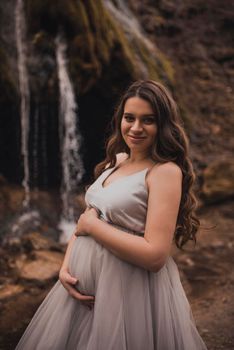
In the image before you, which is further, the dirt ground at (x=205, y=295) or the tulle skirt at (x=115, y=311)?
the dirt ground at (x=205, y=295)

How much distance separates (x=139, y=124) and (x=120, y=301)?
85 cm

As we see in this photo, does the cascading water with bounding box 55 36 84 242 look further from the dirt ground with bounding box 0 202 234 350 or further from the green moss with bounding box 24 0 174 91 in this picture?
the dirt ground with bounding box 0 202 234 350

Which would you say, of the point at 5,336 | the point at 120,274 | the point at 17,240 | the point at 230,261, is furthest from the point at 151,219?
the point at 17,240

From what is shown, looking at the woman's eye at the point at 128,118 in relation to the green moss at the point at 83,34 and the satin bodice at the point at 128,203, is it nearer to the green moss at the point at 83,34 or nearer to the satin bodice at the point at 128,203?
A: the satin bodice at the point at 128,203

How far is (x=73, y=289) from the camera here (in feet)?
6.43

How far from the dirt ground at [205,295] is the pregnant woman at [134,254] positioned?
156 centimetres

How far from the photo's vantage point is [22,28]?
673cm

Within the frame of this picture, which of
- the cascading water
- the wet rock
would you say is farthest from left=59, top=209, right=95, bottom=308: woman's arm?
the cascading water

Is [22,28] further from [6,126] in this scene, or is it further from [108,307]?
[108,307]

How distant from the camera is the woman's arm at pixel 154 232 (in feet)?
5.65

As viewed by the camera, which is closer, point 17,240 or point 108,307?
point 108,307

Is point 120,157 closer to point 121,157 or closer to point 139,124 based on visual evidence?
point 121,157

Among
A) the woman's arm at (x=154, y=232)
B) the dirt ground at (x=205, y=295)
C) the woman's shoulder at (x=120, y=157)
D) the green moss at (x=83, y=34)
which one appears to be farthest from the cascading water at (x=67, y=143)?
the woman's arm at (x=154, y=232)

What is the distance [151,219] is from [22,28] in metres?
5.97
